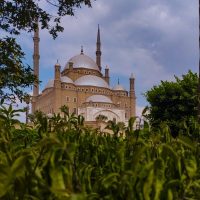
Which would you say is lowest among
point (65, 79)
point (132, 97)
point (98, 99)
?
point (98, 99)

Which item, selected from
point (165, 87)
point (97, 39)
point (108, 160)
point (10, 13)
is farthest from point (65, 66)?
point (108, 160)

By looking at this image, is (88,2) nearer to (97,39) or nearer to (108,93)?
(108,93)

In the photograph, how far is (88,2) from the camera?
10.9 meters

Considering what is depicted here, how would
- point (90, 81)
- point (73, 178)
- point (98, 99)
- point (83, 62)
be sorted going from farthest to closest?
point (83, 62) → point (90, 81) → point (98, 99) → point (73, 178)

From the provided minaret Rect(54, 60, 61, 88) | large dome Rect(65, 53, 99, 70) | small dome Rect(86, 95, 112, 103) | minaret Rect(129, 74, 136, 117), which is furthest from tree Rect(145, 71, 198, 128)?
minaret Rect(129, 74, 136, 117)

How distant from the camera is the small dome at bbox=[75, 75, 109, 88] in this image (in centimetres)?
8469

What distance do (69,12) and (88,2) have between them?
0.61 metres

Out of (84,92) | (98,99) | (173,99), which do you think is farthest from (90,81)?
(173,99)

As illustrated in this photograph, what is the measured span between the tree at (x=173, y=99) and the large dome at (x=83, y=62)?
61088 millimetres

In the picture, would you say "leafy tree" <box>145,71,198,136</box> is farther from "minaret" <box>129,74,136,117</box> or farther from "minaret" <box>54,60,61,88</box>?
"minaret" <box>129,74,136,117</box>

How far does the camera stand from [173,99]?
26.2 m

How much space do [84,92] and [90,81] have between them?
289cm

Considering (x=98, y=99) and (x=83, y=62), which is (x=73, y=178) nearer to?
(x=98, y=99)

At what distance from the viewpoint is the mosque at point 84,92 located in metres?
76.9
